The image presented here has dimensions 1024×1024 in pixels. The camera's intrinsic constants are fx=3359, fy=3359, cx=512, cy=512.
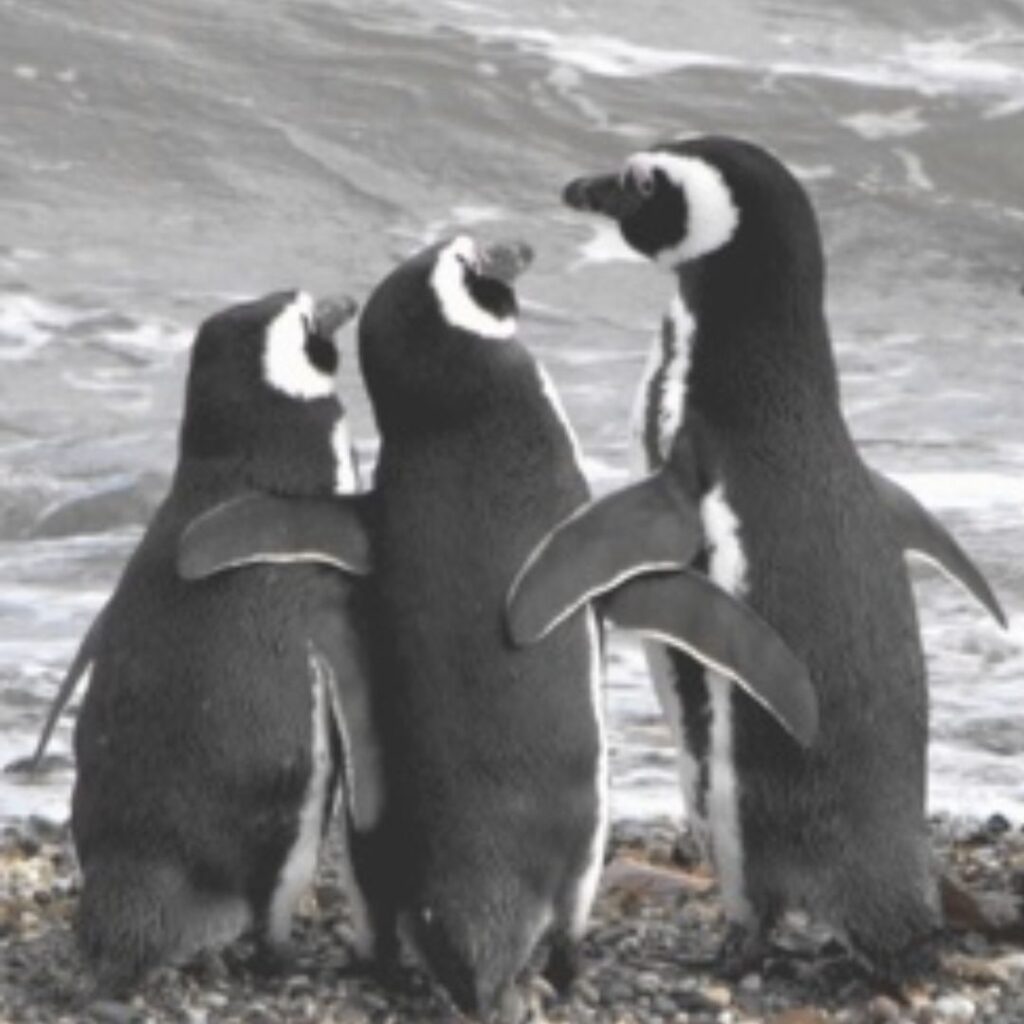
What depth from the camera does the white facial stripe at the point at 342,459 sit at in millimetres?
4801

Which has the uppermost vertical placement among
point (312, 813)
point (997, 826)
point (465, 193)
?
point (312, 813)

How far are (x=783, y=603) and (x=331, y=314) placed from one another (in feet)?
2.59

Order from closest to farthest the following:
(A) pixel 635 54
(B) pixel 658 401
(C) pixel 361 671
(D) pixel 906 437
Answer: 1. (C) pixel 361 671
2. (B) pixel 658 401
3. (D) pixel 906 437
4. (A) pixel 635 54

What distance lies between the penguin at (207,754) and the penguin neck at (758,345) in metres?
0.61

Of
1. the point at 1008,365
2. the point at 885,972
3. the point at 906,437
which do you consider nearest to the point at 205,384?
the point at 885,972

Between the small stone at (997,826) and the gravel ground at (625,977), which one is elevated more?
the gravel ground at (625,977)

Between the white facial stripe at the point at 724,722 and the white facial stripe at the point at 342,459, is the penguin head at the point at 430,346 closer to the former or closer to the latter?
the white facial stripe at the point at 342,459

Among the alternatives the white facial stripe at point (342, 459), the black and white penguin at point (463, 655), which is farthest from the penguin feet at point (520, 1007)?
the white facial stripe at point (342, 459)

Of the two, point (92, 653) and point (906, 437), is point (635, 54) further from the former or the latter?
point (92, 653)

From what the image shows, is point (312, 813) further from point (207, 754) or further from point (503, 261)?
point (503, 261)

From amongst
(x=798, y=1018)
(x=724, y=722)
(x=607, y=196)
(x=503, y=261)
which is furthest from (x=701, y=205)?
(x=798, y=1018)

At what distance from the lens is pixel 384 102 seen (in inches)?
611

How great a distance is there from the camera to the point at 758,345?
4.90 metres

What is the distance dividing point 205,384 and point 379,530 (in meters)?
0.39
